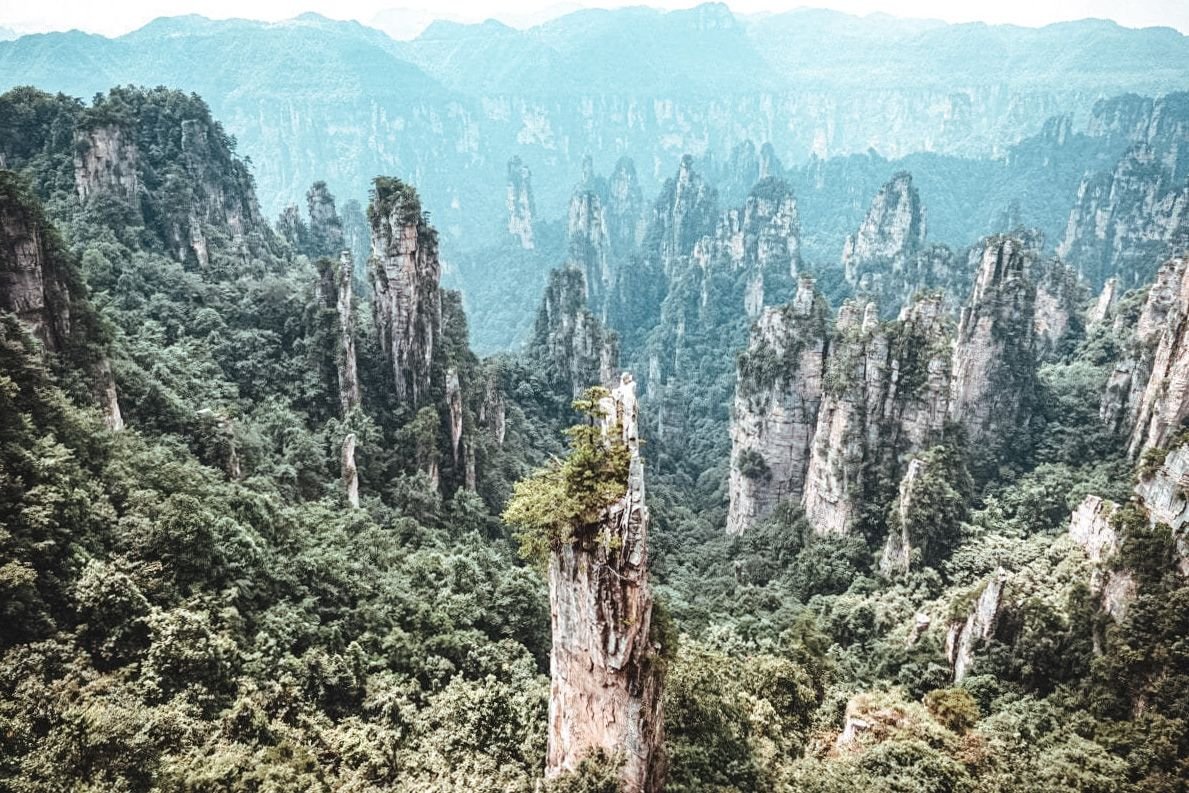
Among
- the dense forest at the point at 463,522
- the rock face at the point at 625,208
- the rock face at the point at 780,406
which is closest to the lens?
the dense forest at the point at 463,522

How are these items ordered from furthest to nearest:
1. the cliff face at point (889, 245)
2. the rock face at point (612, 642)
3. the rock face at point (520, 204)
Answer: the rock face at point (520, 204)
the cliff face at point (889, 245)
the rock face at point (612, 642)

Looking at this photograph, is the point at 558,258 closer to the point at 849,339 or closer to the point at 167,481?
the point at 849,339

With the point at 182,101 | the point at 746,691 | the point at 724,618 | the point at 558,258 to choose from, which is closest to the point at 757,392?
the point at 724,618

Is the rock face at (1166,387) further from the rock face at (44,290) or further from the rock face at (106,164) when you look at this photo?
the rock face at (106,164)

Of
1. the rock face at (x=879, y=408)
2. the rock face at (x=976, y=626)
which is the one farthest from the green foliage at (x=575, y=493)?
the rock face at (x=879, y=408)

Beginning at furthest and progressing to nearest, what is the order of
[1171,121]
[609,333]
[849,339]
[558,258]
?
1. [558,258]
2. [1171,121]
3. [609,333]
4. [849,339]

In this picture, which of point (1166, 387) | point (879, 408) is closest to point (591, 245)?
point (879, 408)

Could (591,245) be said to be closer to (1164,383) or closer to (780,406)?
(780,406)
